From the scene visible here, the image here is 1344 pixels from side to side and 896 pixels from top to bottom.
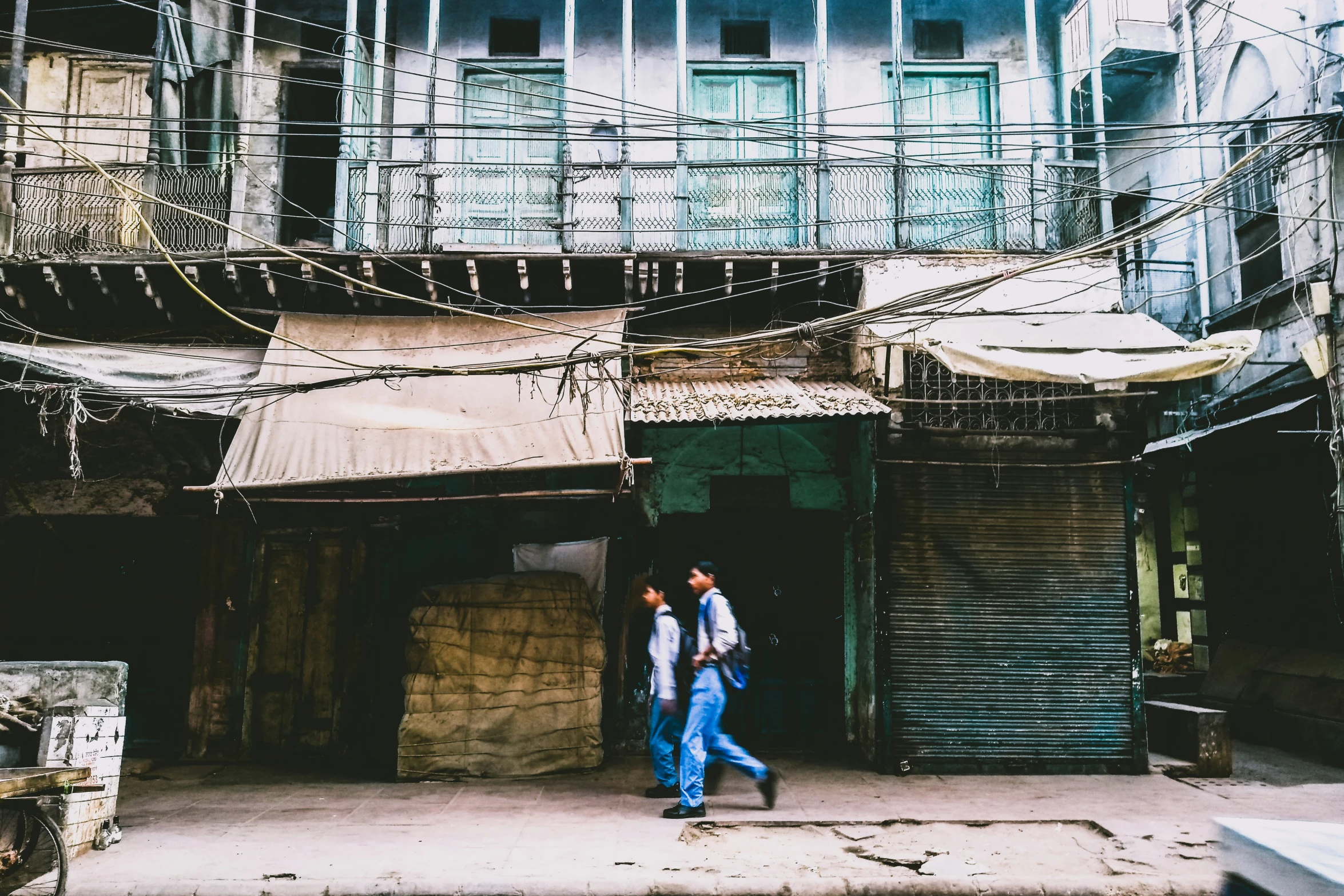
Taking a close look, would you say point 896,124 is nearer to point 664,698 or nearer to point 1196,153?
point 1196,153

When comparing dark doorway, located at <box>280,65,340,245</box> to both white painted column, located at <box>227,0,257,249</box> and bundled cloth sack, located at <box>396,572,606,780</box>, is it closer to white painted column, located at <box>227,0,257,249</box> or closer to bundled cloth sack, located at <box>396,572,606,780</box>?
white painted column, located at <box>227,0,257,249</box>

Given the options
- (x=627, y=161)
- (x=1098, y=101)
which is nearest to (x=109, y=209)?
(x=627, y=161)

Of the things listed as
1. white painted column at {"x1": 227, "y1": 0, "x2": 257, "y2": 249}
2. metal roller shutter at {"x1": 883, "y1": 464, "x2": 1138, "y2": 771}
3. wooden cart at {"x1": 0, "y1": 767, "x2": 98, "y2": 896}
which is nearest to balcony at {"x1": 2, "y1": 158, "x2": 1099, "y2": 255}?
white painted column at {"x1": 227, "y1": 0, "x2": 257, "y2": 249}

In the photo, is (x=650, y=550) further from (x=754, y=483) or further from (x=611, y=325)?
(x=611, y=325)

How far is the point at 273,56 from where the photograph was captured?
35.0 ft

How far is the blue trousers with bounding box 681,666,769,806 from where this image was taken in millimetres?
6719

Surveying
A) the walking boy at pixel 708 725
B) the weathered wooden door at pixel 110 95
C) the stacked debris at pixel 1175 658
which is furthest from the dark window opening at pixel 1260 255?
the weathered wooden door at pixel 110 95

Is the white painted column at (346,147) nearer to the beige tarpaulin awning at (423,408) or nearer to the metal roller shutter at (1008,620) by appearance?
the beige tarpaulin awning at (423,408)

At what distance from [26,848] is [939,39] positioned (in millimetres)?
11515

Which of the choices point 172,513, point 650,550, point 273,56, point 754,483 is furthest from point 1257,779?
point 273,56

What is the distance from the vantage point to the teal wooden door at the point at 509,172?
980 cm

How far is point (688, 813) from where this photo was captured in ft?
22.1

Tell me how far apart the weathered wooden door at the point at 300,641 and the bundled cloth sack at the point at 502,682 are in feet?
A: 5.71

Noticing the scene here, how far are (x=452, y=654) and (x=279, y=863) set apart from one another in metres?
2.81
